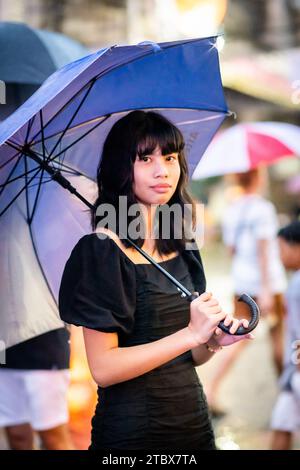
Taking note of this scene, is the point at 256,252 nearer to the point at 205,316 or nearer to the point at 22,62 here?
the point at 22,62

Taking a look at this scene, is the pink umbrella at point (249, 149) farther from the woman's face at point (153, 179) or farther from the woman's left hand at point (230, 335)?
the woman's left hand at point (230, 335)

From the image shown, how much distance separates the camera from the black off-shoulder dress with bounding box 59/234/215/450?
7.18 ft

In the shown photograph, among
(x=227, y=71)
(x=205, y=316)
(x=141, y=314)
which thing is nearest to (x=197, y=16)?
(x=227, y=71)

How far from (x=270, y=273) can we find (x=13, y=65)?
2649 millimetres

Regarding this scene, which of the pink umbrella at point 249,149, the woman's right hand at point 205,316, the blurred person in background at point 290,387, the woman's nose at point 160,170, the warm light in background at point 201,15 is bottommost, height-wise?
the blurred person in background at point 290,387

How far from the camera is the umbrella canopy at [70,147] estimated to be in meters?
2.53

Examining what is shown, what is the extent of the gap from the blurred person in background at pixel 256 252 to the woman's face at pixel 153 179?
9.73 ft

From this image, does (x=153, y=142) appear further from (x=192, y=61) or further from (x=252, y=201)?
(x=252, y=201)

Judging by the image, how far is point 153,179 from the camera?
2332 mm

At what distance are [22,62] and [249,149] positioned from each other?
2.24m

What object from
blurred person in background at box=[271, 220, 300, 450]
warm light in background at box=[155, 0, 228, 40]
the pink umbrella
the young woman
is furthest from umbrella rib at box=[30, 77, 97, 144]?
warm light in background at box=[155, 0, 228, 40]

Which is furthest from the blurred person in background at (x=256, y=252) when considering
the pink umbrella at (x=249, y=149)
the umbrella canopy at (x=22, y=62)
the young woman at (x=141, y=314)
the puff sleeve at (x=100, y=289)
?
the puff sleeve at (x=100, y=289)

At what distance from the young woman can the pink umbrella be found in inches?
105

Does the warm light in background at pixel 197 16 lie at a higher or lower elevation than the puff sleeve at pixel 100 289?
higher
